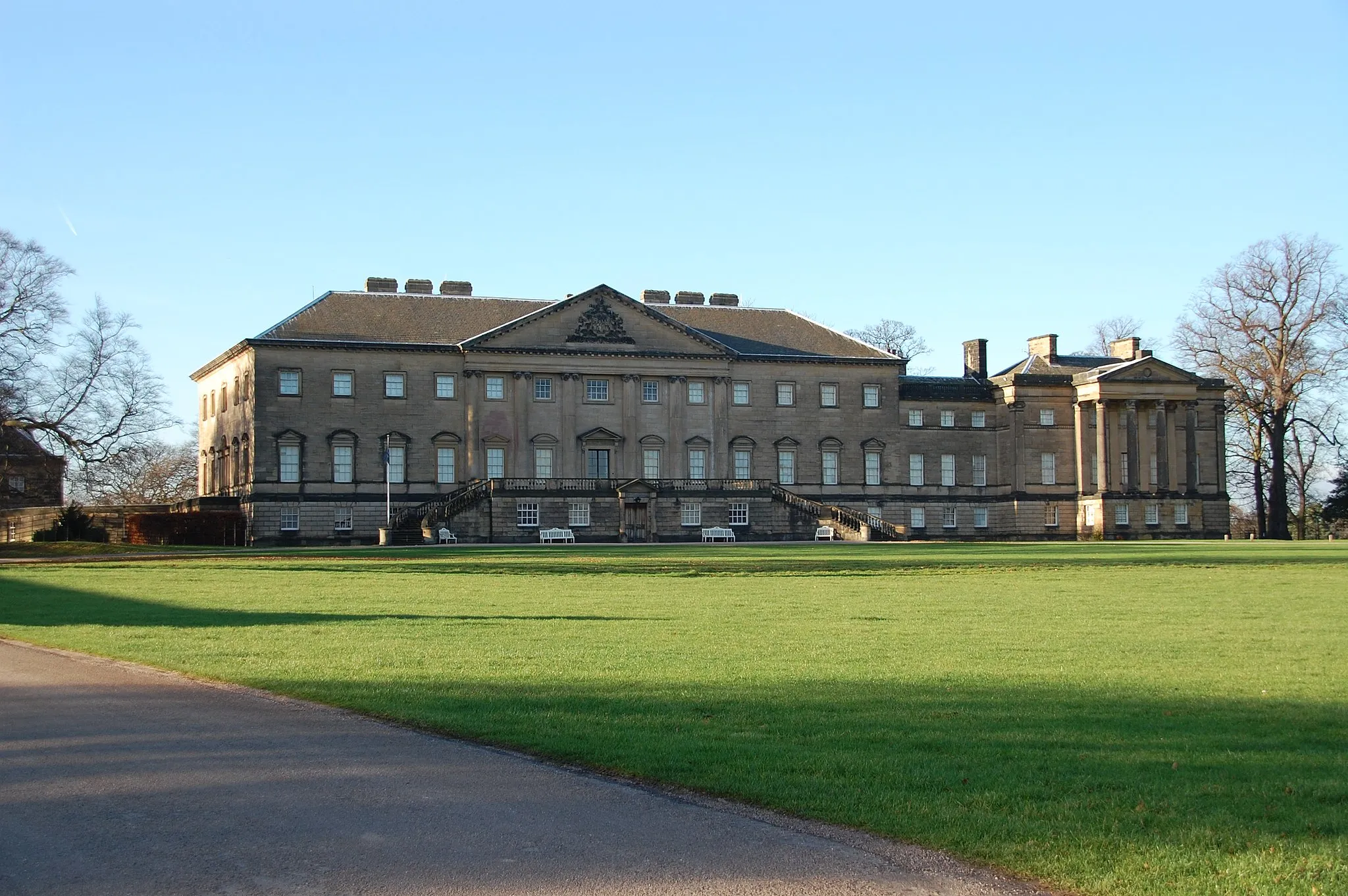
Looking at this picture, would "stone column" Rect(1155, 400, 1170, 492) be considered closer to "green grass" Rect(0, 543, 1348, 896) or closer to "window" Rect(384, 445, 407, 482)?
"window" Rect(384, 445, 407, 482)

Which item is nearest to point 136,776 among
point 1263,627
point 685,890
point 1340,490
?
point 685,890

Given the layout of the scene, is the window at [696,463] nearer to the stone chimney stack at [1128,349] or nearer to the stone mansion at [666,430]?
the stone mansion at [666,430]

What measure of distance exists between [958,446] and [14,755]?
71.8 m

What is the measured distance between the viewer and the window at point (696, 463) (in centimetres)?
7338

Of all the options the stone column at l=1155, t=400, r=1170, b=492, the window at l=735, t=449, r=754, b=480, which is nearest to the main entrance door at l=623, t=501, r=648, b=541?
the window at l=735, t=449, r=754, b=480

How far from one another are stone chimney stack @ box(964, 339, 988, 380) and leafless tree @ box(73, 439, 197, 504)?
48018mm

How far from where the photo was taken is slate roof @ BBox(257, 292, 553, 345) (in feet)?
227

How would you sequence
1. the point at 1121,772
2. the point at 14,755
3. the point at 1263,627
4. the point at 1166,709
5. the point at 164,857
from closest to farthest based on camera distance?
the point at 164,857 → the point at 1121,772 → the point at 14,755 → the point at 1166,709 → the point at 1263,627

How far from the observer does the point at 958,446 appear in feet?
259

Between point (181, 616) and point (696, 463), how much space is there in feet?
171

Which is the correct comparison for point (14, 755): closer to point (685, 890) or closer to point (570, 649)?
point (685, 890)

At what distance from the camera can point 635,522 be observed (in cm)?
6800

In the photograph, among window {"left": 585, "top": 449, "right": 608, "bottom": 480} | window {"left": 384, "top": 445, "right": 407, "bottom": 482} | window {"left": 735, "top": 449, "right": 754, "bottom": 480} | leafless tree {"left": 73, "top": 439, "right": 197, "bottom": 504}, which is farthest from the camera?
window {"left": 735, "top": 449, "right": 754, "bottom": 480}

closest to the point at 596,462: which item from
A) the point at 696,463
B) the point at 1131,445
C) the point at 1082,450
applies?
the point at 696,463
